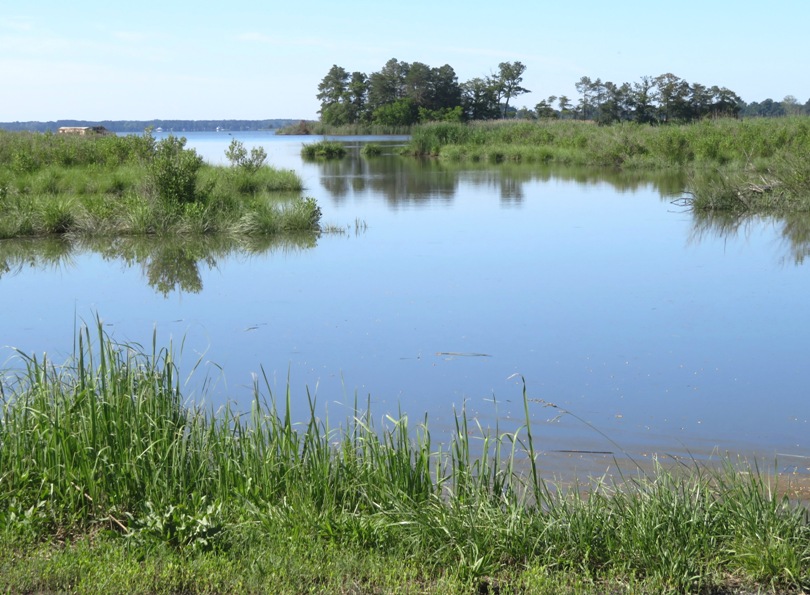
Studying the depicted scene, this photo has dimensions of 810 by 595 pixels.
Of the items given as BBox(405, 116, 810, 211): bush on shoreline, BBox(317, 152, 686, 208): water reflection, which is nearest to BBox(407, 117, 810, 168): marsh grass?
BBox(405, 116, 810, 211): bush on shoreline

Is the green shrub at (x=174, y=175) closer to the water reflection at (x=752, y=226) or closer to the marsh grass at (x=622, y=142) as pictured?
the water reflection at (x=752, y=226)

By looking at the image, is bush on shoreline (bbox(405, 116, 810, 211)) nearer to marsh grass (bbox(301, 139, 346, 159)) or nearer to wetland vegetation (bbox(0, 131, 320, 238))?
marsh grass (bbox(301, 139, 346, 159))

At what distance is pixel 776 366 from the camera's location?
8.56 m

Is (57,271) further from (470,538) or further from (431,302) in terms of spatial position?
(470,538)

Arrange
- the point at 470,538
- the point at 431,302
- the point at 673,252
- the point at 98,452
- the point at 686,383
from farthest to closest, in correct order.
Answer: the point at 673,252 → the point at 431,302 → the point at 686,383 → the point at 98,452 → the point at 470,538

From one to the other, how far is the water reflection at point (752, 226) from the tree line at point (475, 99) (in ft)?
144

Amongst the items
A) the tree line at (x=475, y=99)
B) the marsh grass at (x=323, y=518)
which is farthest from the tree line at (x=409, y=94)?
the marsh grass at (x=323, y=518)

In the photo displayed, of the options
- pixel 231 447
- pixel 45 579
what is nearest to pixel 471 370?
pixel 231 447

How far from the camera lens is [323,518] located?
→ 13.3ft

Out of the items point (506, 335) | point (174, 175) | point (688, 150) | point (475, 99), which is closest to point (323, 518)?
point (506, 335)

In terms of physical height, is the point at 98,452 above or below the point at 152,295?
above

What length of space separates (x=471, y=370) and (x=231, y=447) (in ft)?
13.3

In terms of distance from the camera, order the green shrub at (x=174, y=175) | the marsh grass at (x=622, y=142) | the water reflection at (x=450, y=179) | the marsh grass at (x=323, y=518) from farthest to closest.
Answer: the marsh grass at (x=622, y=142)
the water reflection at (x=450, y=179)
the green shrub at (x=174, y=175)
the marsh grass at (x=323, y=518)

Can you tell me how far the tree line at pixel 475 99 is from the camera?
208 ft
